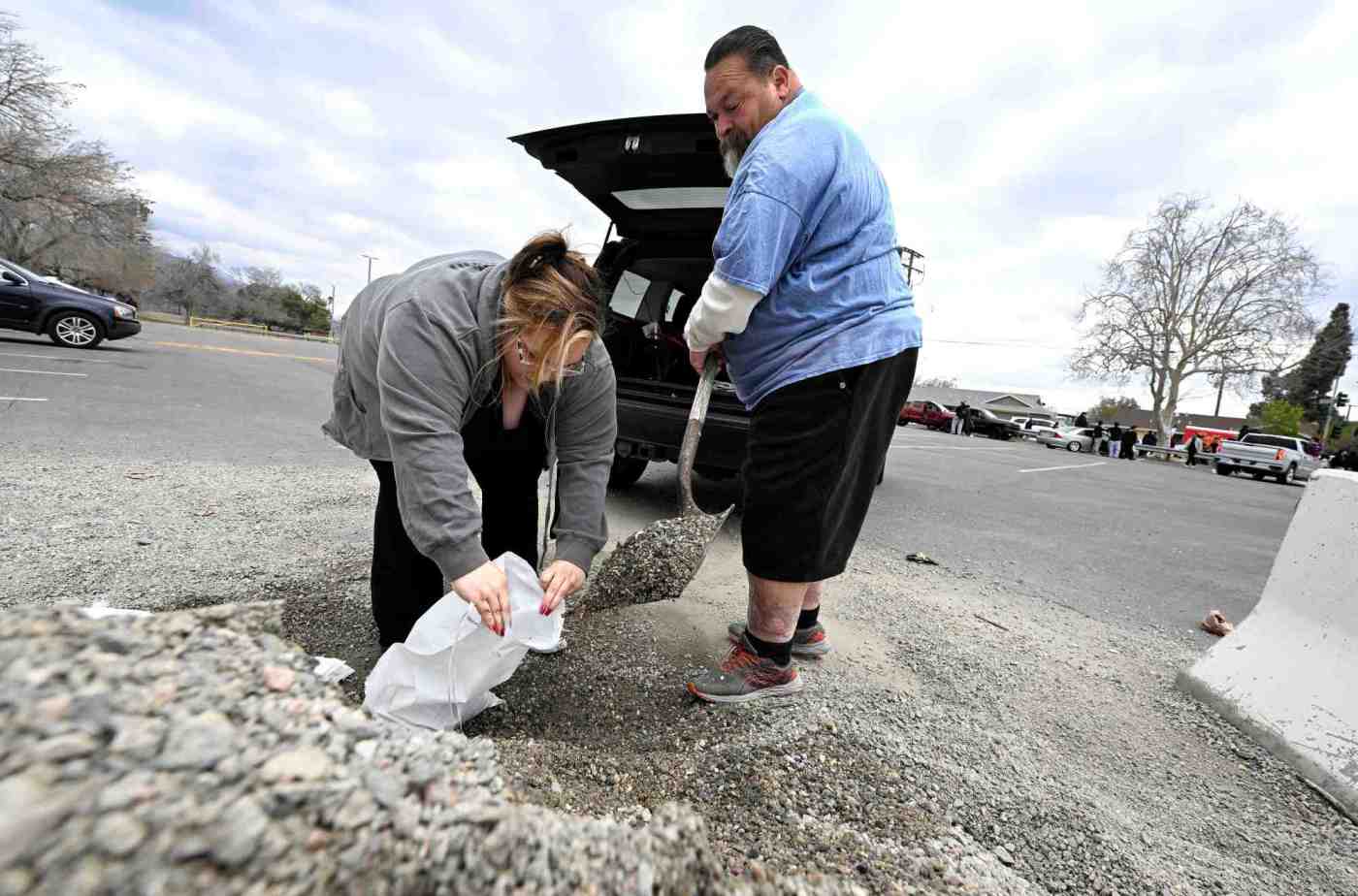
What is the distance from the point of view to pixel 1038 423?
33.5 metres

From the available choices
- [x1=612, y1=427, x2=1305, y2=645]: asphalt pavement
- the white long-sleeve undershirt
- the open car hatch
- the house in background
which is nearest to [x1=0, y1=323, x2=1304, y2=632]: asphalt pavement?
[x1=612, y1=427, x2=1305, y2=645]: asphalt pavement

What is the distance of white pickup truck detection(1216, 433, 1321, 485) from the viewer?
18.9 metres

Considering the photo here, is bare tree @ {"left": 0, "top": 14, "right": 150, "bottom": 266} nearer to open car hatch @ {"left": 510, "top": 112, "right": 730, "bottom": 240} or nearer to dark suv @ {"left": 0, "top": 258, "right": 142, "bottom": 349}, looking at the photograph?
dark suv @ {"left": 0, "top": 258, "right": 142, "bottom": 349}

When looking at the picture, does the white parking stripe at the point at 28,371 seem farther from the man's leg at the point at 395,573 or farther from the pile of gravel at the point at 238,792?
the pile of gravel at the point at 238,792

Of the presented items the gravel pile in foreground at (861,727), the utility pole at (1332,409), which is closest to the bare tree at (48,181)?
the gravel pile in foreground at (861,727)

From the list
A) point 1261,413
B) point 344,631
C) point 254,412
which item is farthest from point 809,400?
point 1261,413

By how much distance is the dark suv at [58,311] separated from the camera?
10.4 meters

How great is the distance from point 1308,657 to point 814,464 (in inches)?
67.8

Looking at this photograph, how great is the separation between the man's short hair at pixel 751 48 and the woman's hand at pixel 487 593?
1537 mm

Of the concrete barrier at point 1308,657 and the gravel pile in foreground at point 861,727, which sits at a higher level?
the concrete barrier at point 1308,657

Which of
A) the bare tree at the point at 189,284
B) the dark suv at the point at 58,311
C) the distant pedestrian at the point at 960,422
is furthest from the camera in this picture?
the bare tree at the point at 189,284

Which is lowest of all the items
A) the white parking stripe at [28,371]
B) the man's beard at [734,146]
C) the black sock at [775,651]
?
the white parking stripe at [28,371]

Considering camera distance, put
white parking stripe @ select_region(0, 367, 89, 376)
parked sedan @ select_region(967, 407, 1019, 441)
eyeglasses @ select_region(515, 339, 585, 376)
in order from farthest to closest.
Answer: parked sedan @ select_region(967, 407, 1019, 441) < white parking stripe @ select_region(0, 367, 89, 376) < eyeglasses @ select_region(515, 339, 585, 376)

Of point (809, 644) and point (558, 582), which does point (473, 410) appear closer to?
point (558, 582)
